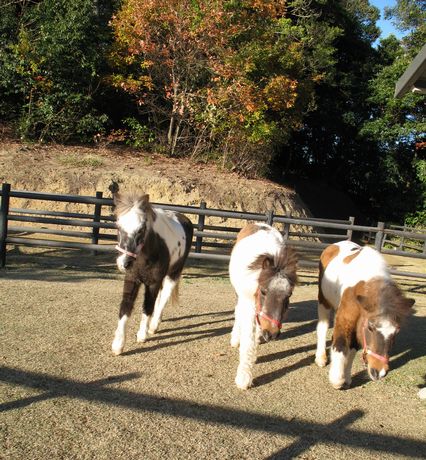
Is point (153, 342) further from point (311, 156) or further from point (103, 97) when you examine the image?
point (311, 156)

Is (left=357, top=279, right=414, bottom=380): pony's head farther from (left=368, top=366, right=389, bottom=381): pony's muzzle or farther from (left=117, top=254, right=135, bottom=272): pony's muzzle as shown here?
(left=117, top=254, right=135, bottom=272): pony's muzzle

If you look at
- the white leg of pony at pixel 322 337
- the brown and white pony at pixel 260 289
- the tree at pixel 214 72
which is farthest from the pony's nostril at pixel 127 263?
the tree at pixel 214 72

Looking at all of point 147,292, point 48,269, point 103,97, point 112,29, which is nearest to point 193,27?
point 112,29

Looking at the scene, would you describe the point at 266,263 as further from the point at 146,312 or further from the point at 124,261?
the point at 146,312

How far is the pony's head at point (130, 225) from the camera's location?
13.7 feet

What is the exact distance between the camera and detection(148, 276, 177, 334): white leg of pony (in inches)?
204

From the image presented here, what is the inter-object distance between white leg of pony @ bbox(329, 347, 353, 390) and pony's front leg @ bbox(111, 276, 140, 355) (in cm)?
209

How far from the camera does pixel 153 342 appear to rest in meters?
4.92

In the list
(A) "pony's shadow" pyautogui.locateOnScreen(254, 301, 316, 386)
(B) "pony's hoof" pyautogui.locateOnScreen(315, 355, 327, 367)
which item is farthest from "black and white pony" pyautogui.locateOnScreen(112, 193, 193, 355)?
(B) "pony's hoof" pyautogui.locateOnScreen(315, 355, 327, 367)

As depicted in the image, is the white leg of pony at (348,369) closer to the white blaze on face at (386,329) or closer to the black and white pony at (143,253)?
the white blaze on face at (386,329)

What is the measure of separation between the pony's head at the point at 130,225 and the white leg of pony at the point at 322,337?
219 cm

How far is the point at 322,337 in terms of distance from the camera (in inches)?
188

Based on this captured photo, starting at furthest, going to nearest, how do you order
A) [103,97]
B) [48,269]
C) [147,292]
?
1. [103,97]
2. [48,269]
3. [147,292]

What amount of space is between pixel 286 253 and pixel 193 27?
1383 centimetres
